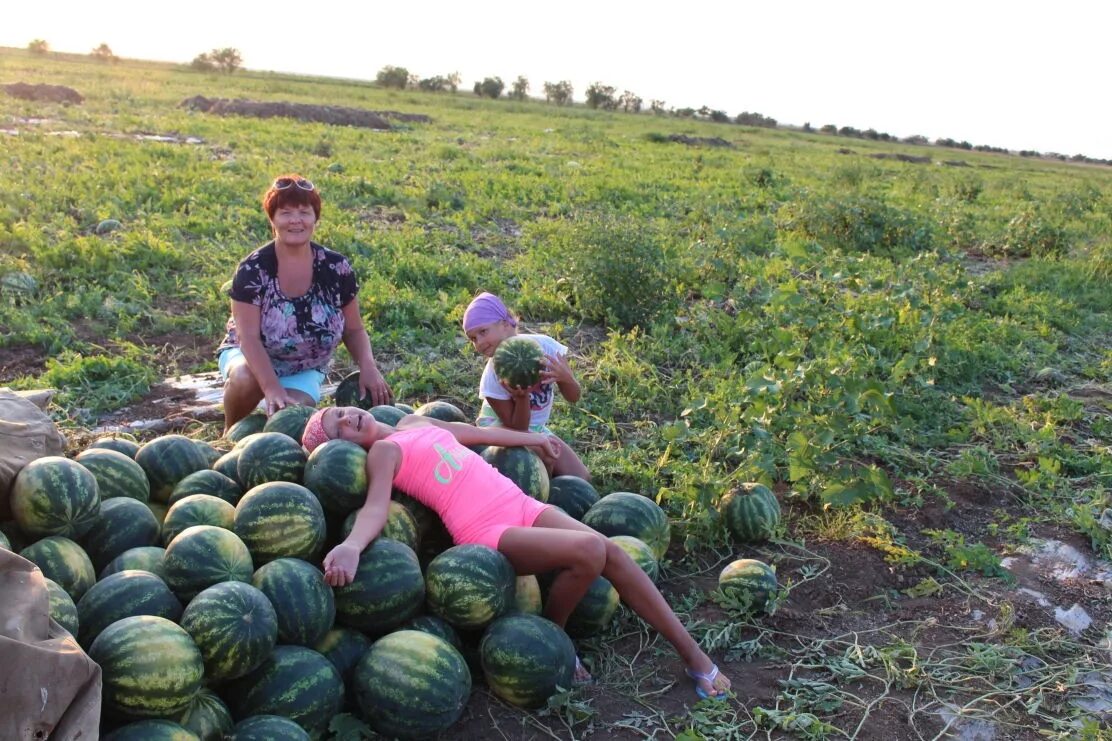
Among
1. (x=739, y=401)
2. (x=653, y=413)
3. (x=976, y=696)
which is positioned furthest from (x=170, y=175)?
(x=976, y=696)

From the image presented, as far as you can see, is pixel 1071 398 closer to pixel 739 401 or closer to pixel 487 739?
pixel 739 401

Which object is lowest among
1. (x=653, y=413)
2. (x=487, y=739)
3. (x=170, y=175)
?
(x=487, y=739)

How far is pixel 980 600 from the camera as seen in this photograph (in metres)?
3.94

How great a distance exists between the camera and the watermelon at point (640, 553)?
385 cm

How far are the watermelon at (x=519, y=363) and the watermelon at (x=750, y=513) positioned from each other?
1.16m

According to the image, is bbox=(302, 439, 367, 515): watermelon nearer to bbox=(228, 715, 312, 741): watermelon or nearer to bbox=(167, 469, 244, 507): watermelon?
bbox=(167, 469, 244, 507): watermelon

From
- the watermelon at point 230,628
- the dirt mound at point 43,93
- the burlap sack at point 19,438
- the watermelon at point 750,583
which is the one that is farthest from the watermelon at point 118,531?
the dirt mound at point 43,93

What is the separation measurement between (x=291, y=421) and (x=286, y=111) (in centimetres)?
2234

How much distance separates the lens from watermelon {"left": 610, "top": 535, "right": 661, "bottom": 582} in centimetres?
385

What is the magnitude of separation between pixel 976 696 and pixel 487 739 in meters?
1.85

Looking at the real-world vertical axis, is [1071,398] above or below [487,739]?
above

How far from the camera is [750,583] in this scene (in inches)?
152

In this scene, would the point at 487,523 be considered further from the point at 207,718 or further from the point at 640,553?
the point at 207,718

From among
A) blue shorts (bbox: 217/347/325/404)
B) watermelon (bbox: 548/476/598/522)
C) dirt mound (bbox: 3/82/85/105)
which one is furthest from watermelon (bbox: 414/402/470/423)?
dirt mound (bbox: 3/82/85/105)
